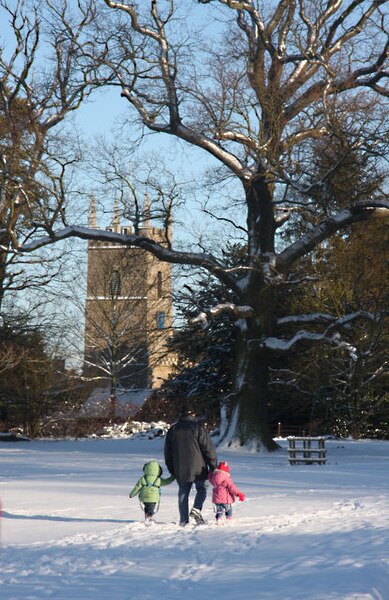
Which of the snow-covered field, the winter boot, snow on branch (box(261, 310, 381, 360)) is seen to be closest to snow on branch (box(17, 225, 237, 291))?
snow on branch (box(261, 310, 381, 360))

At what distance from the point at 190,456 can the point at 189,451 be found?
0.07 m

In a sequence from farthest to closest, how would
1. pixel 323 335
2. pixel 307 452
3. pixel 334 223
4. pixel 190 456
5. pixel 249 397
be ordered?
1. pixel 249 397
2. pixel 323 335
3. pixel 334 223
4. pixel 307 452
5. pixel 190 456

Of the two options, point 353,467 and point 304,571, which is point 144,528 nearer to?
point 304,571

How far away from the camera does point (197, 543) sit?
33.1 feet

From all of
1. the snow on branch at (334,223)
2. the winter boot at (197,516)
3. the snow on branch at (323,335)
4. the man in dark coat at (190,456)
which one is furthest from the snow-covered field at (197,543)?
the snow on branch at (334,223)

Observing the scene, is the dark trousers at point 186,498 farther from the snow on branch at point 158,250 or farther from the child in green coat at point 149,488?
the snow on branch at point 158,250

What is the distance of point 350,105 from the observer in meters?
24.7

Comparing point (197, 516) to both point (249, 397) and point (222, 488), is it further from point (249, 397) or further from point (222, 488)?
point (249, 397)

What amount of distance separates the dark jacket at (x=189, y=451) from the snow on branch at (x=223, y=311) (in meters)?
12.7

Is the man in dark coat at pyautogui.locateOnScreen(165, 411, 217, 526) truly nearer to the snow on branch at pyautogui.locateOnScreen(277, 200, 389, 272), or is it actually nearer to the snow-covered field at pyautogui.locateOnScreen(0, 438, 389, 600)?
the snow-covered field at pyautogui.locateOnScreen(0, 438, 389, 600)

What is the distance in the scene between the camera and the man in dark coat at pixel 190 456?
11977 millimetres

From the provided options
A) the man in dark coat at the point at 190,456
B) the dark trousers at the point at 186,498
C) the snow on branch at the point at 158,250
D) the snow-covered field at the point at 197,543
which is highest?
the snow on branch at the point at 158,250

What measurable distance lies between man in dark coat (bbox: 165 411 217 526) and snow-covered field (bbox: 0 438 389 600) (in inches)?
21.0

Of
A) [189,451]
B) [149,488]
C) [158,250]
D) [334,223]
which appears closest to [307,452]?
[334,223]
